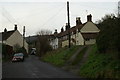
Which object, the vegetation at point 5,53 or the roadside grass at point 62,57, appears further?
the vegetation at point 5,53

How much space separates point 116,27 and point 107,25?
4.00 metres

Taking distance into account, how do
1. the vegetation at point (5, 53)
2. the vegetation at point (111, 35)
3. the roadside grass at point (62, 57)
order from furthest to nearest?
the vegetation at point (5, 53)
the roadside grass at point (62, 57)
the vegetation at point (111, 35)

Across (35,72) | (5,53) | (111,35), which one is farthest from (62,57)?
(111,35)

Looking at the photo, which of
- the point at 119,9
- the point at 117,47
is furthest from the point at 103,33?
the point at 119,9

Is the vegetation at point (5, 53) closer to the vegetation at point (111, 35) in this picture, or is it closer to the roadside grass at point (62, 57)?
the roadside grass at point (62, 57)

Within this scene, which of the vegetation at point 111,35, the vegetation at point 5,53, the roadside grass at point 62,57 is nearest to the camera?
the vegetation at point 111,35

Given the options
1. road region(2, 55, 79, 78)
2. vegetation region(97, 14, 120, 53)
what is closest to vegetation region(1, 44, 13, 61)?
road region(2, 55, 79, 78)

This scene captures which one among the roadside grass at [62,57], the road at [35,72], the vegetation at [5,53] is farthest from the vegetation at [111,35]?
the vegetation at [5,53]

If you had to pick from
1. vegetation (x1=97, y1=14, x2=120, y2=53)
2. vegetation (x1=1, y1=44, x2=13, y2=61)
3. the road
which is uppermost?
vegetation (x1=97, y1=14, x2=120, y2=53)

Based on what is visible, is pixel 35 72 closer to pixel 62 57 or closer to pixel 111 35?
pixel 111 35

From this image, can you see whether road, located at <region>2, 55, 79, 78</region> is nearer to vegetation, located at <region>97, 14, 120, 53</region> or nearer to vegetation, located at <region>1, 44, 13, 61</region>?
vegetation, located at <region>97, 14, 120, 53</region>

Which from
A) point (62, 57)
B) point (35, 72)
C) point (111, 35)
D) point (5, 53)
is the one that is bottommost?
point (35, 72)

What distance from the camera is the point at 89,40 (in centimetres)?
7650

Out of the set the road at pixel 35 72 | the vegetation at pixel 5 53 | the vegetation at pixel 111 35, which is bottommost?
the road at pixel 35 72
